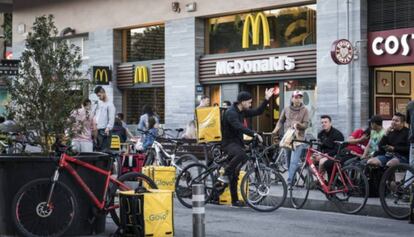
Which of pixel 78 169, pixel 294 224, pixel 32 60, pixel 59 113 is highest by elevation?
pixel 32 60

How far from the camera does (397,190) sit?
447 inches

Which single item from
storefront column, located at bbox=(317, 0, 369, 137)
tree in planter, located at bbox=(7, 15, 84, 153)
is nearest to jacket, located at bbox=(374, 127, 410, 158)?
tree in planter, located at bbox=(7, 15, 84, 153)

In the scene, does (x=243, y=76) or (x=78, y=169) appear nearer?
(x=78, y=169)

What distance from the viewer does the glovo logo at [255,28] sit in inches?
846

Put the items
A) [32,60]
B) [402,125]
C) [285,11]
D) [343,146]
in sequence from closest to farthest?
[32,60]
[402,125]
[343,146]
[285,11]

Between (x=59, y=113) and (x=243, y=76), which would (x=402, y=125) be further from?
(x=243, y=76)

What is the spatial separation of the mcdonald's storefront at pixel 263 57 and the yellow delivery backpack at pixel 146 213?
1192 centimetres

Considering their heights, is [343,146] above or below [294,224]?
above

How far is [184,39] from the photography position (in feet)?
77.5

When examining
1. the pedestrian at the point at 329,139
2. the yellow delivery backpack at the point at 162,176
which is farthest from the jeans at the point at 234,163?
the pedestrian at the point at 329,139

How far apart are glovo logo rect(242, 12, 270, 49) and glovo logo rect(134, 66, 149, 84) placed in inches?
176

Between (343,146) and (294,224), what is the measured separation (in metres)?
3.34

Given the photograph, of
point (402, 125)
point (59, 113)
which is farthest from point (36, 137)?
point (402, 125)

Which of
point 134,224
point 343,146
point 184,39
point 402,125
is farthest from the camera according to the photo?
point 184,39
